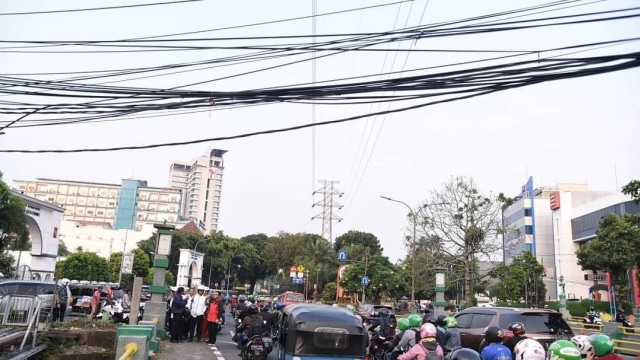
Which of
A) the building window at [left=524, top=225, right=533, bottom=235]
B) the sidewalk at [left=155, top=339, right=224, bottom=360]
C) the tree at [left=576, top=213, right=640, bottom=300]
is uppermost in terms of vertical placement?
the building window at [left=524, top=225, right=533, bottom=235]

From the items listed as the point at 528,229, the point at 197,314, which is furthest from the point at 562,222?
the point at 197,314

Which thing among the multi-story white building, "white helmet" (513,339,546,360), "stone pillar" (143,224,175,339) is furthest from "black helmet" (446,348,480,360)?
the multi-story white building

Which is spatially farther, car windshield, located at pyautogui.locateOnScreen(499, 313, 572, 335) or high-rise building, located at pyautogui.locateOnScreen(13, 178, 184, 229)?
high-rise building, located at pyautogui.locateOnScreen(13, 178, 184, 229)

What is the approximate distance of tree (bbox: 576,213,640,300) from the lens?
40.3 metres

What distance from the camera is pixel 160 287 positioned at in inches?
633

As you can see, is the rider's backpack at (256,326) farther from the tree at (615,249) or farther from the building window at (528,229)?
the building window at (528,229)

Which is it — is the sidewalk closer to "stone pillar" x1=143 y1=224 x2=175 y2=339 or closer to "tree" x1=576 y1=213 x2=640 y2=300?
"stone pillar" x1=143 y1=224 x2=175 y2=339

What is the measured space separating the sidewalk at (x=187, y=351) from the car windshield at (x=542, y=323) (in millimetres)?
7489

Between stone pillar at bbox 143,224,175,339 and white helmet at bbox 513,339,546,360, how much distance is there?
12182mm

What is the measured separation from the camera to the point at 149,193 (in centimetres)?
13800

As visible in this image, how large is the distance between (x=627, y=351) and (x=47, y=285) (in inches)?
771

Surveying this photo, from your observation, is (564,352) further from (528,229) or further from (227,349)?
(528,229)

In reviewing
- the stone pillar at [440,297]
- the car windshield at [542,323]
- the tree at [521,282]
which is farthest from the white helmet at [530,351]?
the tree at [521,282]

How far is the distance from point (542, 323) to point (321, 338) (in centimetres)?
482
